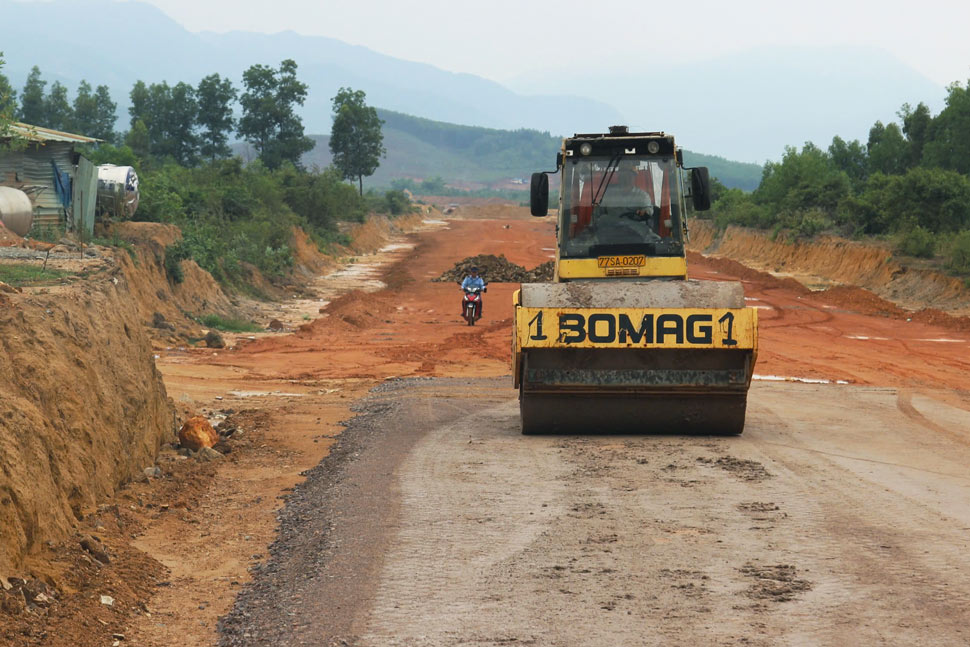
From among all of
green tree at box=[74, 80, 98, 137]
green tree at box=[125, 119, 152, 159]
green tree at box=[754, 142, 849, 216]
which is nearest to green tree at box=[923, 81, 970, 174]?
green tree at box=[754, 142, 849, 216]

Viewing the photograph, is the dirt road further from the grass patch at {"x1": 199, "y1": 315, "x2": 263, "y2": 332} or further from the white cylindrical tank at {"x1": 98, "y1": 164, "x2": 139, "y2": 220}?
the white cylindrical tank at {"x1": 98, "y1": 164, "x2": 139, "y2": 220}

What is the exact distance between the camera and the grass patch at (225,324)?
24.5 metres

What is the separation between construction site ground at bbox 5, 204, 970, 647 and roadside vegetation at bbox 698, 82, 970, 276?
20.9 m

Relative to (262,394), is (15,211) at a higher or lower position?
higher

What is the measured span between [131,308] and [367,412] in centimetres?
342

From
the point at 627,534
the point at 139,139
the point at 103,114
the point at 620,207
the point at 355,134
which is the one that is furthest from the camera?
the point at 103,114

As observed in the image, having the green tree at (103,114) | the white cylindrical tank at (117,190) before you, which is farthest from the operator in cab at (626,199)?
the green tree at (103,114)

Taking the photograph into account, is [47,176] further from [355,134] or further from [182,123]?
[355,134]

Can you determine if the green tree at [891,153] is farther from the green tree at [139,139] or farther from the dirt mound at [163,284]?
the green tree at [139,139]

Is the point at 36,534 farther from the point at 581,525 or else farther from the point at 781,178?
the point at 781,178

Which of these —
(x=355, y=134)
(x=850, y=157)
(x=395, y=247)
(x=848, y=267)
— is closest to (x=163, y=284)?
(x=848, y=267)

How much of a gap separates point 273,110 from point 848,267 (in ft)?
183

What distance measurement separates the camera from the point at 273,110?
8250 cm

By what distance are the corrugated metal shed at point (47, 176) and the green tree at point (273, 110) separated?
191 ft
